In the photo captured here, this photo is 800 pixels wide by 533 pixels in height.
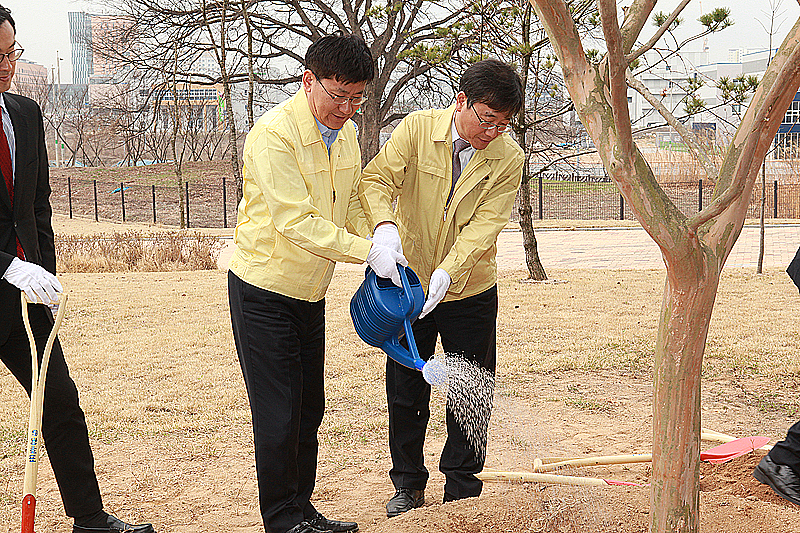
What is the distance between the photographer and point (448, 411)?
281cm

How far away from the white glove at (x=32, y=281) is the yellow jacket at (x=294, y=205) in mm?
535

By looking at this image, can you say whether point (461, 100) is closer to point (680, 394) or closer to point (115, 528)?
point (680, 394)

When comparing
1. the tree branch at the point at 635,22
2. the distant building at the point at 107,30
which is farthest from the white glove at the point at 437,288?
the distant building at the point at 107,30

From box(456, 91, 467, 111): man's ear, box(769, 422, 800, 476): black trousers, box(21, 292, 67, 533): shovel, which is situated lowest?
box(769, 422, 800, 476): black trousers

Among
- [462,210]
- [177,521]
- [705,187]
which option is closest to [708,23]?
[462,210]

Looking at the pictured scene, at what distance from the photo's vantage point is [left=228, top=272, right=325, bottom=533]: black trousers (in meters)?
2.32

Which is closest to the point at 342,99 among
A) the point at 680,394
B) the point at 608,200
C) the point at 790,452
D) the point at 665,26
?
the point at 665,26

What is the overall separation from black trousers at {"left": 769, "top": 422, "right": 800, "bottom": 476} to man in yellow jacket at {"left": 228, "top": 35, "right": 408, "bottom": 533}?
4.81ft

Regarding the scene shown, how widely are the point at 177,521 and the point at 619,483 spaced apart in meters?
1.63

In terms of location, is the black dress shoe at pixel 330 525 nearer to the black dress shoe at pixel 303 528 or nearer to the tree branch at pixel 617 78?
the black dress shoe at pixel 303 528

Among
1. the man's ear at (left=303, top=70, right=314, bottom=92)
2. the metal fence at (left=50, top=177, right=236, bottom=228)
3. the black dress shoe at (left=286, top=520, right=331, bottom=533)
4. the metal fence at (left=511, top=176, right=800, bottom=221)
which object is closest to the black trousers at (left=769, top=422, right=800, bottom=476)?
the black dress shoe at (left=286, top=520, right=331, bottom=533)

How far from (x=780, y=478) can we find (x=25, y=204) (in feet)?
8.73

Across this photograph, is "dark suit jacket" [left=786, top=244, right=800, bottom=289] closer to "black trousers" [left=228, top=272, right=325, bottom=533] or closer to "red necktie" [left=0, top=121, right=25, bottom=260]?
"black trousers" [left=228, top=272, right=325, bottom=533]

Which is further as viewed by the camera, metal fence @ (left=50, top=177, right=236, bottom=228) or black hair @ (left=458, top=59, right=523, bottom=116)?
metal fence @ (left=50, top=177, right=236, bottom=228)
